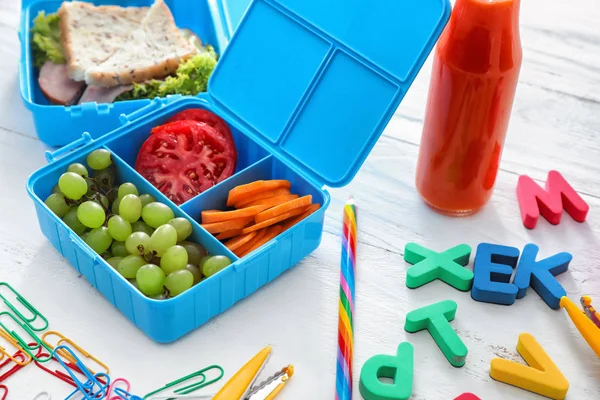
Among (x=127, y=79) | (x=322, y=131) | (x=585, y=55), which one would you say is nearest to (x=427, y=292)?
(x=322, y=131)

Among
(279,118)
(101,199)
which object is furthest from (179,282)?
(279,118)

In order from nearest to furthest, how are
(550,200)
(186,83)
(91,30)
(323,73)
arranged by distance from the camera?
(323,73) → (550,200) → (186,83) → (91,30)

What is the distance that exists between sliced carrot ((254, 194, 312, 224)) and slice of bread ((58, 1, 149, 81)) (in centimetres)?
57

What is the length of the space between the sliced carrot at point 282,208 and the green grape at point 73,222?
0.96 ft

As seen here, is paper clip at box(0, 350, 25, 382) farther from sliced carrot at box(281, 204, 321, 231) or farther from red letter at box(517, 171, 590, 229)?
red letter at box(517, 171, 590, 229)

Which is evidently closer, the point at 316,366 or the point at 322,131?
the point at 316,366

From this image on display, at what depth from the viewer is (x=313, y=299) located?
4.40 feet

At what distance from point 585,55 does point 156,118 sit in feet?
3.47

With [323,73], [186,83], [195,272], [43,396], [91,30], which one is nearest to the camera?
[43,396]

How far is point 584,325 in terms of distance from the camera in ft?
4.13

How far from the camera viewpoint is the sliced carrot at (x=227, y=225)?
133 cm

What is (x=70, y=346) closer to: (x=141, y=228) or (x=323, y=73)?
(x=141, y=228)

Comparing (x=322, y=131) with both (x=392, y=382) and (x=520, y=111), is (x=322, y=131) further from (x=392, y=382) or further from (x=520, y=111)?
(x=520, y=111)

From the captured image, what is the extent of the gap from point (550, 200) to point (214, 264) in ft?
2.16
